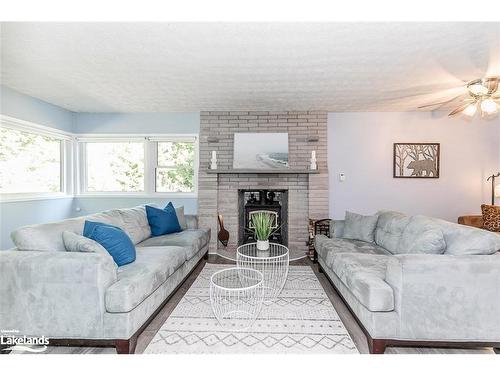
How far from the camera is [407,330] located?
5.88 feet

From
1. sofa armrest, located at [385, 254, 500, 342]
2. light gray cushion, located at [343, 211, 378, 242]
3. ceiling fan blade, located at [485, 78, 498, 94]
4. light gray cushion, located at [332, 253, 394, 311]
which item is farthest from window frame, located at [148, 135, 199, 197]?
ceiling fan blade, located at [485, 78, 498, 94]

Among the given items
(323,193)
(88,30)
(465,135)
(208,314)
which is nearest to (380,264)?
(208,314)

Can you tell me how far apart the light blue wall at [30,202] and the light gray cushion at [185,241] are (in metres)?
2.02

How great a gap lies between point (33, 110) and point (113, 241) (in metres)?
3.12

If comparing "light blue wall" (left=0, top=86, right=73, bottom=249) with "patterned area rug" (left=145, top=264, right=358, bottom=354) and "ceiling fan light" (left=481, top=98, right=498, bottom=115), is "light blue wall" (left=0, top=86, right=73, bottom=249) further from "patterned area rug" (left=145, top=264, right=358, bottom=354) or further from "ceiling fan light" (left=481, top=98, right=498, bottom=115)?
"ceiling fan light" (left=481, top=98, right=498, bottom=115)

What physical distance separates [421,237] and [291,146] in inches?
107

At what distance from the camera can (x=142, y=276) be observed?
2041 millimetres

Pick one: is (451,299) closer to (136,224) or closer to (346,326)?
(346,326)

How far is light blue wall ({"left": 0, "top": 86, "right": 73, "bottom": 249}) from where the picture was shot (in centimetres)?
360

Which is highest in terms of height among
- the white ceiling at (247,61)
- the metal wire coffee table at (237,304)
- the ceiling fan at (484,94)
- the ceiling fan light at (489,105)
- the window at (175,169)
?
the white ceiling at (247,61)

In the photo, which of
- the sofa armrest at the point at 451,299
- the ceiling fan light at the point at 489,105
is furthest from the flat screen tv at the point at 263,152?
the sofa armrest at the point at 451,299

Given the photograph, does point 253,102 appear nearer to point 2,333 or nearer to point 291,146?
point 291,146

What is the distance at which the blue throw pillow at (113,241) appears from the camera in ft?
7.29

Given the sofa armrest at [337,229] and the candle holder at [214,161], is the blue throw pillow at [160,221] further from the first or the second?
the sofa armrest at [337,229]
